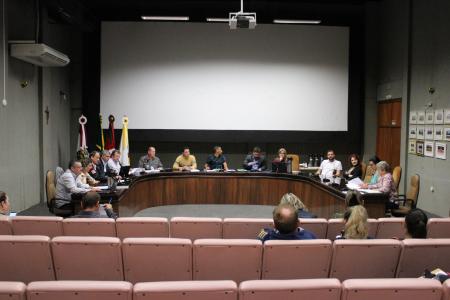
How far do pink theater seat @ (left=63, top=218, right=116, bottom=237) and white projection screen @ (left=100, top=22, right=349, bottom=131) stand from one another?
23.3ft

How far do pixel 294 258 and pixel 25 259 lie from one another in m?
1.76

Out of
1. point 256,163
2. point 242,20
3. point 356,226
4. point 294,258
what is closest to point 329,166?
point 256,163

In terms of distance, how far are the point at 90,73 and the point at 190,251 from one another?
874 cm

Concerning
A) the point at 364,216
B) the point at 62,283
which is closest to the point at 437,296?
the point at 364,216

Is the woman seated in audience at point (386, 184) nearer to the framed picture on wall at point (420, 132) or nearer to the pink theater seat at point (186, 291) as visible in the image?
the framed picture on wall at point (420, 132)

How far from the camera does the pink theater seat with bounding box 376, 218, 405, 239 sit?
393 cm

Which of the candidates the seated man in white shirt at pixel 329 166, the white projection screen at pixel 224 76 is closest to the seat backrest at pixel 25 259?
the seated man in white shirt at pixel 329 166

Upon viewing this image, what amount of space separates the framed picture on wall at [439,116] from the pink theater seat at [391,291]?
639cm

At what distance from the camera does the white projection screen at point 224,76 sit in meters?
10.7

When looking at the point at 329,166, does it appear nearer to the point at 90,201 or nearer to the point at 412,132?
the point at 412,132

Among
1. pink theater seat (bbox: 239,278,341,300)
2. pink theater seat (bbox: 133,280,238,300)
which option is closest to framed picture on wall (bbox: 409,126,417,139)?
pink theater seat (bbox: 239,278,341,300)

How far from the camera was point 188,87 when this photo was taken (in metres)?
10.8

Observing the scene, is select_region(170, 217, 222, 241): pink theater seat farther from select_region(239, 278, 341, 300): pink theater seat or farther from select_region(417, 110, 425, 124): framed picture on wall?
select_region(417, 110, 425, 124): framed picture on wall

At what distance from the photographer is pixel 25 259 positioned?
289cm
